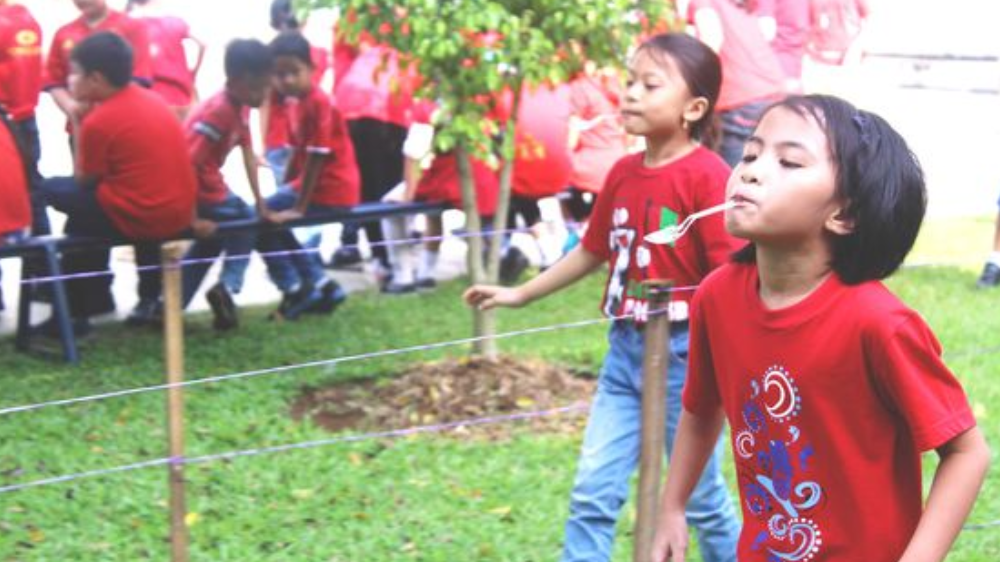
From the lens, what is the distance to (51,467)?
5.29m

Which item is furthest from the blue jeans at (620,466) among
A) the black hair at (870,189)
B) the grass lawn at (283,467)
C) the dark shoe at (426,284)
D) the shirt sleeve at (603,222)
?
the dark shoe at (426,284)

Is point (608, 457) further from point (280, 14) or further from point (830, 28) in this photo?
point (280, 14)

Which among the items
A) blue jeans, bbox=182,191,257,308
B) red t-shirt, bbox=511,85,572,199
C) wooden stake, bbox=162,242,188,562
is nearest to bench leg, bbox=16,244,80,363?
blue jeans, bbox=182,191,257,308

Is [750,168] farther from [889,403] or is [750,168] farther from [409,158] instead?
[409,158]

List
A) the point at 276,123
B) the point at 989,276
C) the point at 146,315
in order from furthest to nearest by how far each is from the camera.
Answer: the point at 276,123
the point at 989,276
the point at 146,315

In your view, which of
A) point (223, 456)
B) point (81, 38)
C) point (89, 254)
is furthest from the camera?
point (81, 38)

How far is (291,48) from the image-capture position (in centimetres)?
759

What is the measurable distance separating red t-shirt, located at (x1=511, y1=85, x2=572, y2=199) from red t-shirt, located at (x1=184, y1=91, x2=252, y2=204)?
1.52 meters

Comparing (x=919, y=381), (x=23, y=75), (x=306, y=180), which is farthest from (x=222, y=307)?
(x=919, y=381)

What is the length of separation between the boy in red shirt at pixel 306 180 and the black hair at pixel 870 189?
5.21 m

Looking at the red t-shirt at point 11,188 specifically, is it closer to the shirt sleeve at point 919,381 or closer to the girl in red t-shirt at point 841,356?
the girl in red t-shirt at point 841,356

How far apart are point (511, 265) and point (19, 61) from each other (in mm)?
2942

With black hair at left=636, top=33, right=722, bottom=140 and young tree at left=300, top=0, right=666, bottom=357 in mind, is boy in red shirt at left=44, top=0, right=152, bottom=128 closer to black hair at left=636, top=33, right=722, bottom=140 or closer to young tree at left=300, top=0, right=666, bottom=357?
young tree at left=300, top=0, right=666, bottom=357

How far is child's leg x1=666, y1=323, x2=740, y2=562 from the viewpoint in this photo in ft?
12.7
